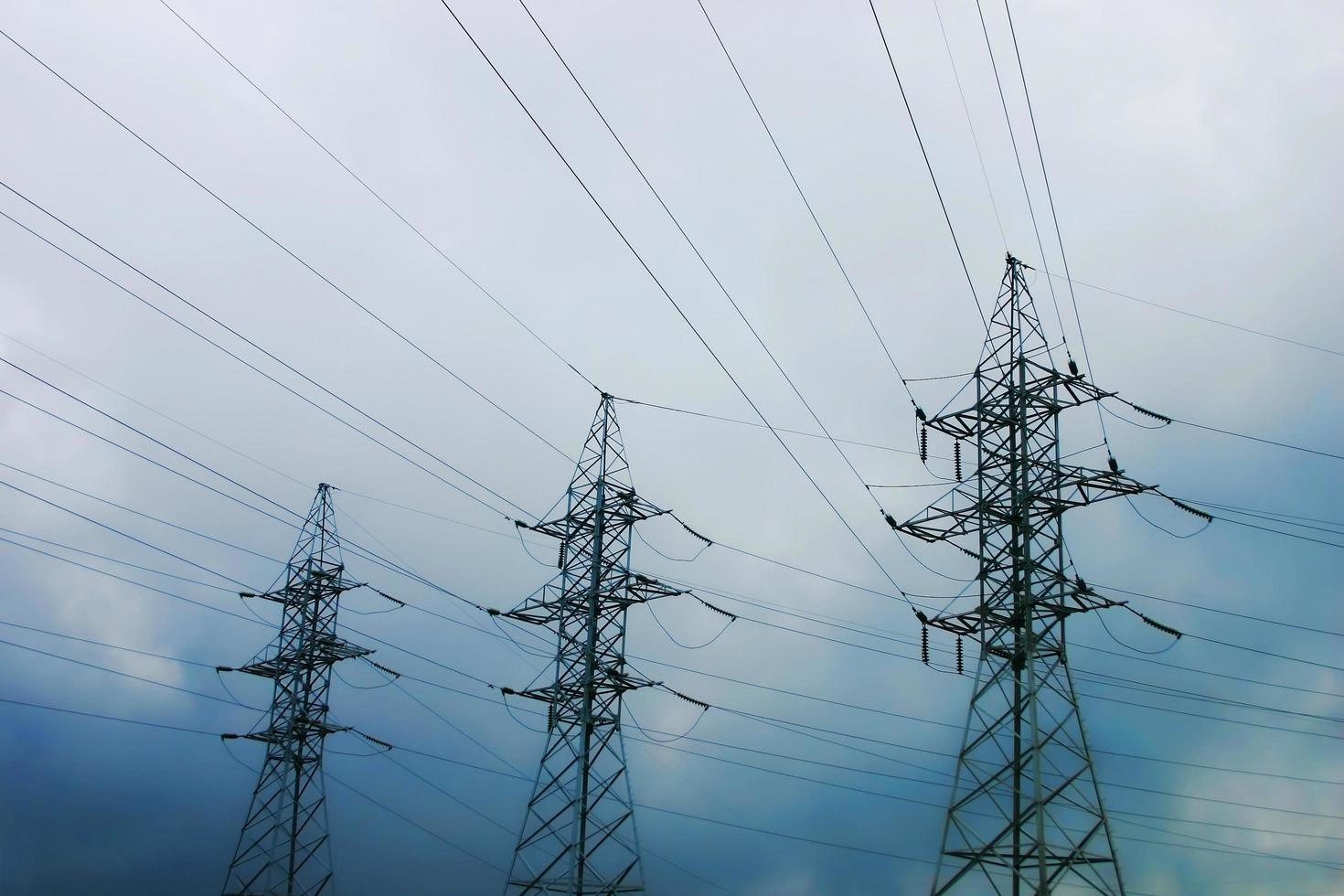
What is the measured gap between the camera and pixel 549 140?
1553cm

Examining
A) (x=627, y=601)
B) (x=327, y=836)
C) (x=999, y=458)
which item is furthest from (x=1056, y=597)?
(x=327, y=836)

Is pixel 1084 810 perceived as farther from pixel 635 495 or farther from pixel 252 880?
pixel 252 880

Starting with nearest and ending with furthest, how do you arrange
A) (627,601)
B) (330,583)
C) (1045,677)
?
(1045,677), (627,601), (330,583)

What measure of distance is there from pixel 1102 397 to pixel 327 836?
25.5 meters

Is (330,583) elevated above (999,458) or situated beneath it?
situated beneath

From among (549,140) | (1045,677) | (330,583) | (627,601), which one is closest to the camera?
(549,140)

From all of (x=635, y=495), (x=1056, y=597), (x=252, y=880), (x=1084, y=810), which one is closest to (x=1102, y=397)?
(x=1056, y=597)

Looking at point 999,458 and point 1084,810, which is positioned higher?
point 999,458

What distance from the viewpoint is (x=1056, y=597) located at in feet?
69.7

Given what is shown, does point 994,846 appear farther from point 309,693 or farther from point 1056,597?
point 309,693

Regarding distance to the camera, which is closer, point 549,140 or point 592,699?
point 549,140

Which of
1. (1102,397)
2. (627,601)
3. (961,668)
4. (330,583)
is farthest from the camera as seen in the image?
(330,583)

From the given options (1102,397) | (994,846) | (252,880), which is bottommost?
(252,880)

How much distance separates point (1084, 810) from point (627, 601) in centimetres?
1274
